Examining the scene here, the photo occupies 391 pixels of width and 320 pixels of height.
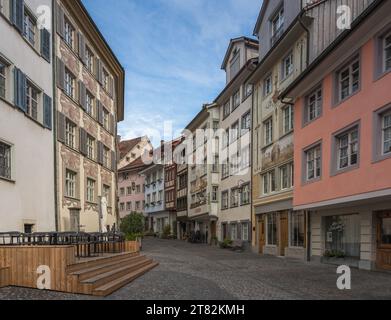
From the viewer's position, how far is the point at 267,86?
27531mm

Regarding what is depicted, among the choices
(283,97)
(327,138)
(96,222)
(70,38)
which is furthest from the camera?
(96,222)

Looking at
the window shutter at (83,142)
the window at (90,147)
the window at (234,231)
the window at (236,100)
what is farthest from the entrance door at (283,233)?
the window at (236,100)

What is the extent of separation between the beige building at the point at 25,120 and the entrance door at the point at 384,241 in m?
12.8

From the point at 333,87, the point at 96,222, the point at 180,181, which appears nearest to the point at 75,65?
the point at 96,222

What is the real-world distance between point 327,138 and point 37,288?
482 inches

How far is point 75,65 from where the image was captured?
931 inches

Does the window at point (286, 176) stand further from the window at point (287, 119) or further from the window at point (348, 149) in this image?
the window at point (348, 149)

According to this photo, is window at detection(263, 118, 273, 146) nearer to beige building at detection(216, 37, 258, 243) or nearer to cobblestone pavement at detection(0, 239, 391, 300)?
beige building at detection(216, 37, 258, 243)

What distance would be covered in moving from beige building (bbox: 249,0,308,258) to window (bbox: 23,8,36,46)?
11896mm

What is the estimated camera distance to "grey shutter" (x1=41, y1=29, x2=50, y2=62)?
18.9 metres

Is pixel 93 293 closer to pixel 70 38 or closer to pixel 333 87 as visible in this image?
pixel 333 87

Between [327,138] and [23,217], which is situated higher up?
[327,138]

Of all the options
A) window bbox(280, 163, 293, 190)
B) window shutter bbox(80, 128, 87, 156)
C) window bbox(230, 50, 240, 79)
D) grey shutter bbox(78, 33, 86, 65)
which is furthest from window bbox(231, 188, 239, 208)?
grey shutter bbox(78, 33, 86, 65)

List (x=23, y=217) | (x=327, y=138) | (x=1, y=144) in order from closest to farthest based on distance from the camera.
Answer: (x=1, y=144) → (x=23, y=217) → (x=327, y=138)
